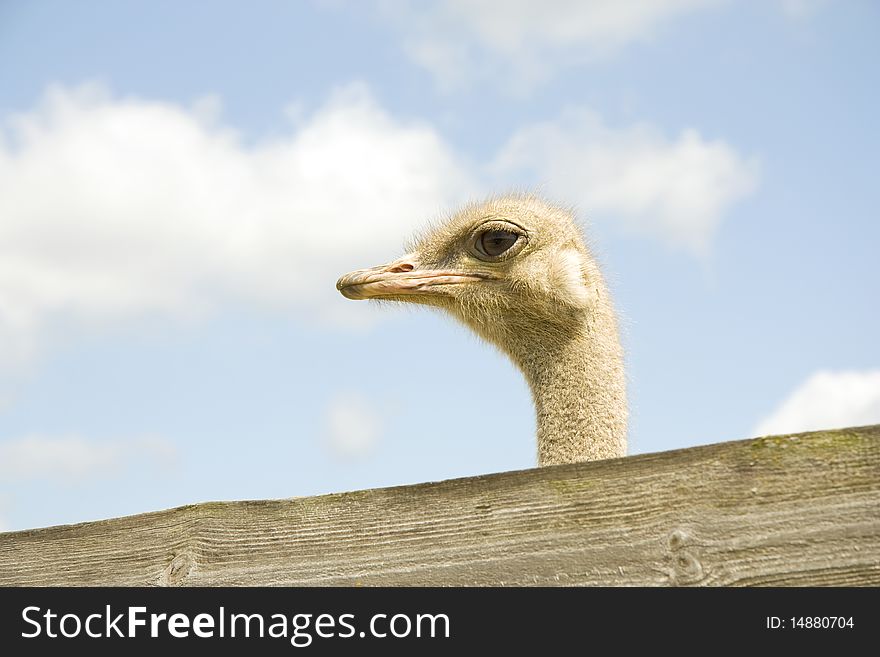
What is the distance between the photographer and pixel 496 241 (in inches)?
192

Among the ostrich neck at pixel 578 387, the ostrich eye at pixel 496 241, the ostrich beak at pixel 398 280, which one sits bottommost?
the ostrich neck at pixel 578 387

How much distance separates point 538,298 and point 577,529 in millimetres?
2842

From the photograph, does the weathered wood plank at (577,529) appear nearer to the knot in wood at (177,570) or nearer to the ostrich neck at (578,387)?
the knot in wood at (177,570)

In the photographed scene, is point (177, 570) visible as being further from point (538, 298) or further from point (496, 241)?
point (496, 241)

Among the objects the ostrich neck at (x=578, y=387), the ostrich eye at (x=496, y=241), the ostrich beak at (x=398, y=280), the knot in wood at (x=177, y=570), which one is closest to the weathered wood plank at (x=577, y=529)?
the knot in wood at (x=177, y=570)

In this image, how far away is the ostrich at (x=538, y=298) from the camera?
14.1ft

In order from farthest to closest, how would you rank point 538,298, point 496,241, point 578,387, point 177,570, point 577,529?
point 496,241 → point 538,298 → point 578,387 → point 177,570 → point 577,529

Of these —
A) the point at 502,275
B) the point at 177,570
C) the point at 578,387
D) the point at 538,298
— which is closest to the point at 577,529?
the point at 177,570

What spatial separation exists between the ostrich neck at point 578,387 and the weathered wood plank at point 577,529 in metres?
2.03

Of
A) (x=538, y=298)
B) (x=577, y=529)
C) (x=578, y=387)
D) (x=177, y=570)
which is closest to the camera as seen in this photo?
(x=577, y=529)
